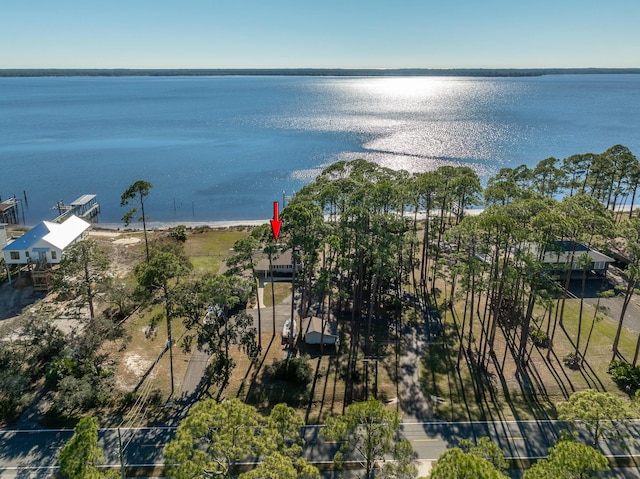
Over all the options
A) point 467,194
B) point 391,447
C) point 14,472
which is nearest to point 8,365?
point 14,472

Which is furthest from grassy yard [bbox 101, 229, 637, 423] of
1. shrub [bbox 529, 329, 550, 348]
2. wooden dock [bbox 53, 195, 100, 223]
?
wooden dock [bbox 53, 195, 100, 223]

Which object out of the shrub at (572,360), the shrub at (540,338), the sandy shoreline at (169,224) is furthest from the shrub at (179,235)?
the shrub at (572,360)

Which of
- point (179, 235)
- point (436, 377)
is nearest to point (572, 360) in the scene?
point (436, 377)

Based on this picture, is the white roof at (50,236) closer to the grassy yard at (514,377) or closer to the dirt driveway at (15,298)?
the dirt driveway at (15,298)

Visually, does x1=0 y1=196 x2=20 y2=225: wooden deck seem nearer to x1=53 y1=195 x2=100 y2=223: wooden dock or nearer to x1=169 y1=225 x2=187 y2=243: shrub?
x1=53 y1=195 x2=100 y2=223: wooden dock

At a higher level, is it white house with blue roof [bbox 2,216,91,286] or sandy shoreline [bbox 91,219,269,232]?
white house with blue roof [bbox 2,216,91,286]

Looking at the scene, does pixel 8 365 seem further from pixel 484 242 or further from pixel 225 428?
pixel 484 242
